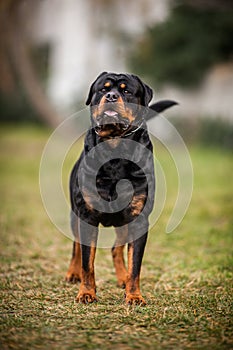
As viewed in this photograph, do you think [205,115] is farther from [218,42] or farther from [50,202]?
[50,202]

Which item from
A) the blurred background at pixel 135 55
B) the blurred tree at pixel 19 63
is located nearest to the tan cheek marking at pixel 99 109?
the blurred background at pixel 135 55

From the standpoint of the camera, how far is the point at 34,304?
11.1ft

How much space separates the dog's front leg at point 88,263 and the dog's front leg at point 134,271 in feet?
0.79

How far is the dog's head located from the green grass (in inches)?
45.7

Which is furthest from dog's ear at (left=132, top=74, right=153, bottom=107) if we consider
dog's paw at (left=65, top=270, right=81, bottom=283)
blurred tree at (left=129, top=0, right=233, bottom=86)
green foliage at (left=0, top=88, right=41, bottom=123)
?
green foliage at (left=0, top=88, right=41, bottom=123)

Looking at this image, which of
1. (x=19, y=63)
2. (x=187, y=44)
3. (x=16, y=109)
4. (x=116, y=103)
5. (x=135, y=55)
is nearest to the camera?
(x=116, y=103)

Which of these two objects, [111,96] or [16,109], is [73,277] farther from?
[16,109]

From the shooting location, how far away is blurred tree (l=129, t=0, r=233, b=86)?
17.2m

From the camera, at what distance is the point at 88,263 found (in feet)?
11.3

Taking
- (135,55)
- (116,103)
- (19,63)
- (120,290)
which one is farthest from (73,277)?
(135,55)

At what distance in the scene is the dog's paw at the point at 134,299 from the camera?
338 cm

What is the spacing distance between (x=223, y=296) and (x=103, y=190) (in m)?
1.14

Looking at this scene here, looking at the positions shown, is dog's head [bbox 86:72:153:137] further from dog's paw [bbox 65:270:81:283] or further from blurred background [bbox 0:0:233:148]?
blurred background [bbox 0:0:233:148]

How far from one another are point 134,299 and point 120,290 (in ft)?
1.53
